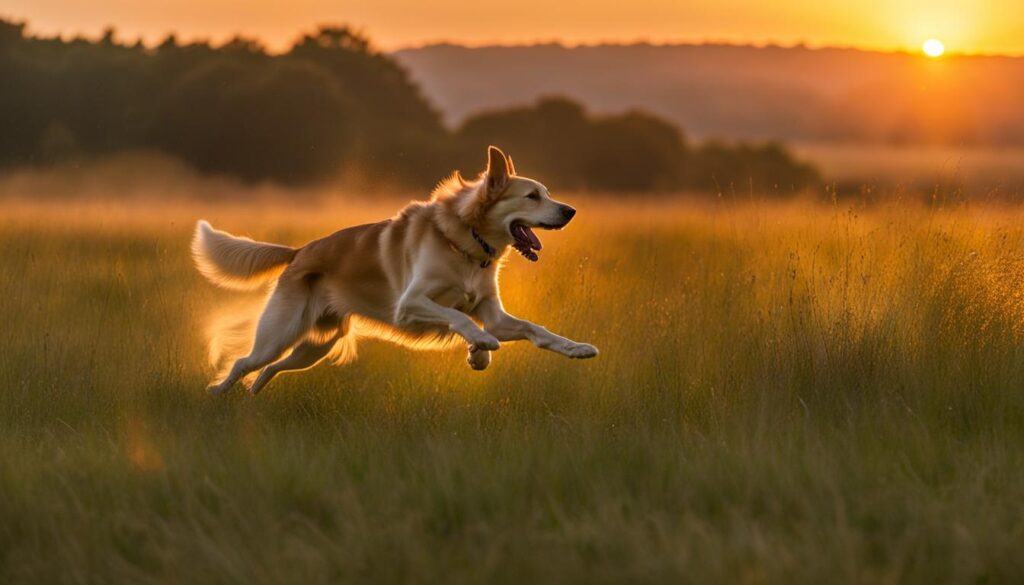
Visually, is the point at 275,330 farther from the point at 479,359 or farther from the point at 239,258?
the point at 479,359

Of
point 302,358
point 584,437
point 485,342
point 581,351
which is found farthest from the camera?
point 302,358

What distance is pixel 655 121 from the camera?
33062mm

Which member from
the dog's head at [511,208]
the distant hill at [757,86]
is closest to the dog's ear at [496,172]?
the dog's head at [511,208]

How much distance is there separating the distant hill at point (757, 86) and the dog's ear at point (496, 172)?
3.50 m

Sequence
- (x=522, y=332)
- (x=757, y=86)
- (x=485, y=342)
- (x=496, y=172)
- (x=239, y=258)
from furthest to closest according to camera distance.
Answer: (x=757, y=86)
(x=239, y=258)
(x=496, y=172)
(x=522, y=332)
(x=485, y=342)

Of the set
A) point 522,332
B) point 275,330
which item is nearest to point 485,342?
point 522,332

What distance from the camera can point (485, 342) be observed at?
6488 millimetres

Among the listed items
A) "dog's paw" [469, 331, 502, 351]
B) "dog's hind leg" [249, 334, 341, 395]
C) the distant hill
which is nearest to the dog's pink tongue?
"dog's paw" [469, 331, 502, 351]

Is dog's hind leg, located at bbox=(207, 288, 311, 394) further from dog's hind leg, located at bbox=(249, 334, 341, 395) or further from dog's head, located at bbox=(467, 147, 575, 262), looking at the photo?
dog's head, located at bbox=(467, 147, 575, 262)

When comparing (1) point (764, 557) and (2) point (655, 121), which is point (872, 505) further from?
(2) point (655, 121)

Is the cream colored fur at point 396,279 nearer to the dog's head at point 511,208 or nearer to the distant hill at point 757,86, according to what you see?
the dog's head at point 511,208

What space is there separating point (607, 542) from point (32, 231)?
35.6ft

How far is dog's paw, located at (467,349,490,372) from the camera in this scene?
6895mm

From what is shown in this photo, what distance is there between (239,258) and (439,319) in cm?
170
